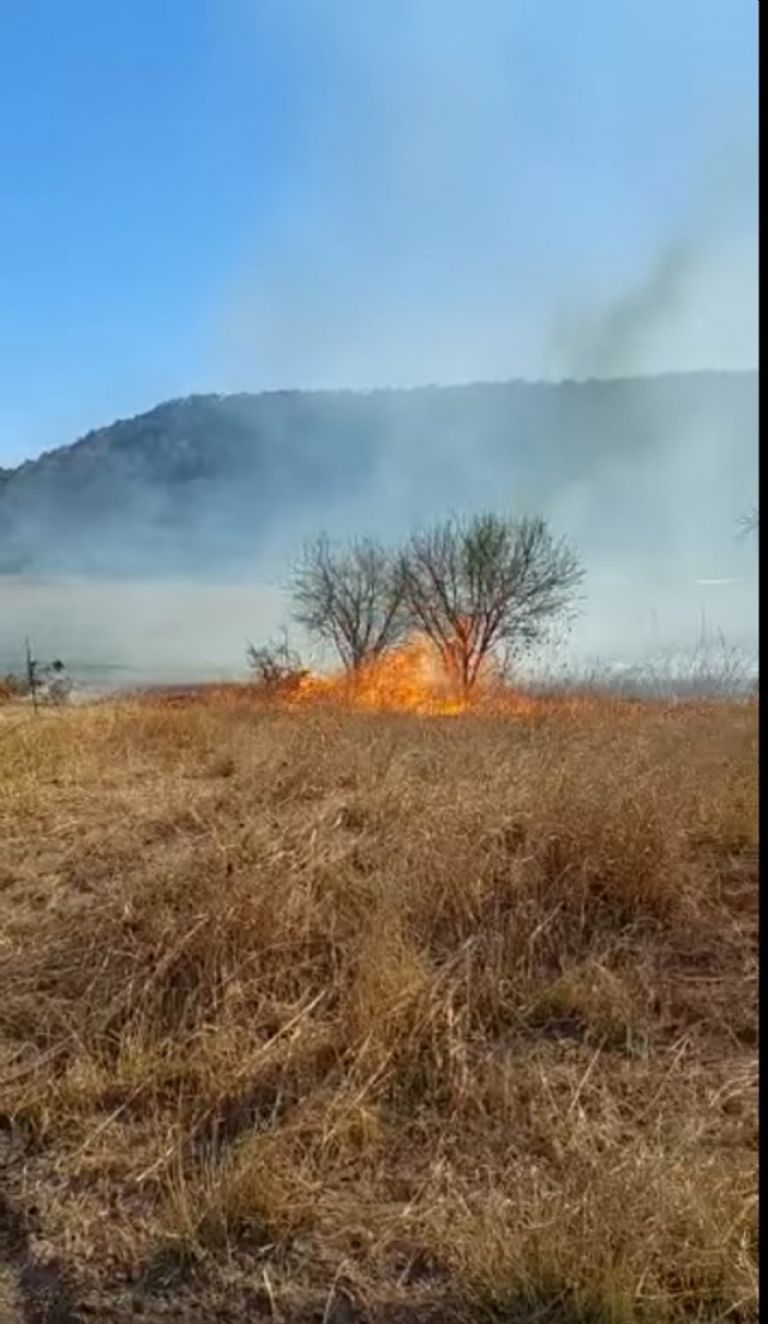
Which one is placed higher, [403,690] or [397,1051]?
[403,690]

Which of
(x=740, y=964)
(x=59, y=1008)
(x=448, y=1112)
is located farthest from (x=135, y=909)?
(x=740, y=964)

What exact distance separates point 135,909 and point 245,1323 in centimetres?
A: 183

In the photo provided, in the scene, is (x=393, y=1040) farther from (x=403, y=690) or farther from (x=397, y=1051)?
(x=403, y=690)

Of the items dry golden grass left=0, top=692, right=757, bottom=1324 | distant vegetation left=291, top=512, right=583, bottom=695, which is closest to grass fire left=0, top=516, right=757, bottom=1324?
dry golden grass left=0, top=692, right=757, bottom=1324

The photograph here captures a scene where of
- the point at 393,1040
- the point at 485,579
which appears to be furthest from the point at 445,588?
the point at 393,1040

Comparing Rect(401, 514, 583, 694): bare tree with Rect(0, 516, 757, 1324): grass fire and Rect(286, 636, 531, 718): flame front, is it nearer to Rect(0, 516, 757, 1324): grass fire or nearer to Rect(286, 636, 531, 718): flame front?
Rect(286, 636, 531, 718): flame front

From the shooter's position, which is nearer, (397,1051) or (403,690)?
Result: (397,1051)

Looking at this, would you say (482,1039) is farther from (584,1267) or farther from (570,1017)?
(584,1267)

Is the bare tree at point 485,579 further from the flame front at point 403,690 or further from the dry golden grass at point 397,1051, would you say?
the dry golden grass at point 397,1051

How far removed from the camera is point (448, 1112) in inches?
90.9

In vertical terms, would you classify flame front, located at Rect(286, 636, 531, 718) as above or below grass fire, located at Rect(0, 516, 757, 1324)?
above

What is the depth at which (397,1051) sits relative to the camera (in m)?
2.49

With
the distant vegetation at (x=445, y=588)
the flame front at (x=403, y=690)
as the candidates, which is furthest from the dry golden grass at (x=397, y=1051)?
the distant vegetation at (x=445, y=588)

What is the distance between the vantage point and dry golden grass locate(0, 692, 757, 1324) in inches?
70.7
